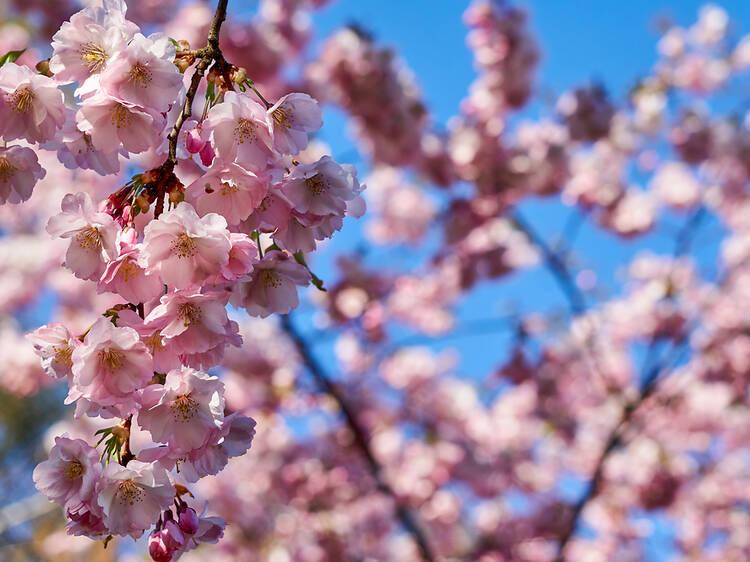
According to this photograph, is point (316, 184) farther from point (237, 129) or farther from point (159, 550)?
point (159, 550)

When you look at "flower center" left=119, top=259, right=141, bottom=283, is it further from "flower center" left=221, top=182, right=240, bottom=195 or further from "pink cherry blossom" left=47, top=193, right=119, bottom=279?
"flower center" left=221, top=182, right=240, bottom=195

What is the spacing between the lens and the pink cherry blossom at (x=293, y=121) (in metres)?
1.02

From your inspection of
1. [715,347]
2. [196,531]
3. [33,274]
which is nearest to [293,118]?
[196,531]

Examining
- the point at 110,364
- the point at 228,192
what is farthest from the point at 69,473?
the point at 228,192

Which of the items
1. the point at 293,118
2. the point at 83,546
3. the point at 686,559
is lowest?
the point at 293,118

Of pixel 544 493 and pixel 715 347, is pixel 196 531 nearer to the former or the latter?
pixel 715 347

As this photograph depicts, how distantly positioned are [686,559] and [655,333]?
3982mm

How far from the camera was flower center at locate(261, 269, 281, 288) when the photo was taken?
109 centimetres

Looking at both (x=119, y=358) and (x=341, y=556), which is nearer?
(x=119, y=358)

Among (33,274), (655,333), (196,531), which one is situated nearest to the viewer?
(196,531)

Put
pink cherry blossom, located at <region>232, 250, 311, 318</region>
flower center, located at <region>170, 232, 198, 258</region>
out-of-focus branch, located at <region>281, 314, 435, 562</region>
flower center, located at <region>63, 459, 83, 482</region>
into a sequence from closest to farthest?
1. flower center, located at <region>170, 232, 198, 258</region>
2. flower center, located at <region>63, 459, 83, 482</region>
3. pink cherry blossom, located at <region>232, 250, 311, 318</region>
4. out-of-focus branch, located at <region>281, 314, 435, 562</region>

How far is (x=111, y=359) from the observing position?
34.6 inches

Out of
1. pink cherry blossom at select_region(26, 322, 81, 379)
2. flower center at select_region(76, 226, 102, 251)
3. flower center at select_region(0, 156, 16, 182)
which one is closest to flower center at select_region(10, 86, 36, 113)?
flower center at select_region(0, 156, 16, 182)

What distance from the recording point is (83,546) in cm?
1065
